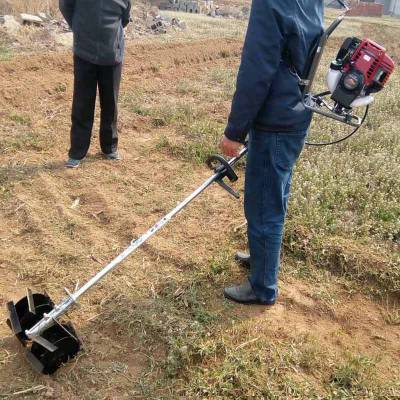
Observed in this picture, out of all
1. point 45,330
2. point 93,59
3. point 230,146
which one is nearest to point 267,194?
point 230,146

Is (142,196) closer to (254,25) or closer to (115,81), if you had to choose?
(115,81)

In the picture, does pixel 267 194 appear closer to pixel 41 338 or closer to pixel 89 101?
pixel 41 338

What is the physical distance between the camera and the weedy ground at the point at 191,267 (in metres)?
2.58

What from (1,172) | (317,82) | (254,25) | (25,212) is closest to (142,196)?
(25,212)

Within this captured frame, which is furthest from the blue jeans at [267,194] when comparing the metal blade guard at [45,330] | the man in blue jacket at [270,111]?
the metal blade guard at [45,330]

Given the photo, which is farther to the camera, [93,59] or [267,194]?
[93,59]

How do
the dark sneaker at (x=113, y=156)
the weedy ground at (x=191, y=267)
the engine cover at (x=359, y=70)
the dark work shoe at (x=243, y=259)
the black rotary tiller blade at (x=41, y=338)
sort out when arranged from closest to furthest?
the engine cover at (x=359, y=70) < the black rotary tiller blade at (x=41, y=338) < the weedy ground at (x=191, y=267) < the dark work shoe at (x=243, y=259) < the dark sneaker at (x=113, y=156)

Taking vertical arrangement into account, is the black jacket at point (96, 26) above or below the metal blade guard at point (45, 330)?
above

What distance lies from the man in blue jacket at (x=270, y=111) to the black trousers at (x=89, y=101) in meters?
2.30

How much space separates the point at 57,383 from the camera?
8.24 feet

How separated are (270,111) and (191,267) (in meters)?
1.47

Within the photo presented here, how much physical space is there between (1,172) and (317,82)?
5.95 m

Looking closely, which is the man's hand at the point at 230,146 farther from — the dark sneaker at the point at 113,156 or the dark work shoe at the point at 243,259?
Result: the dark sneaker at the point at 113,156

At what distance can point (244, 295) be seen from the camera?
10.1ft
